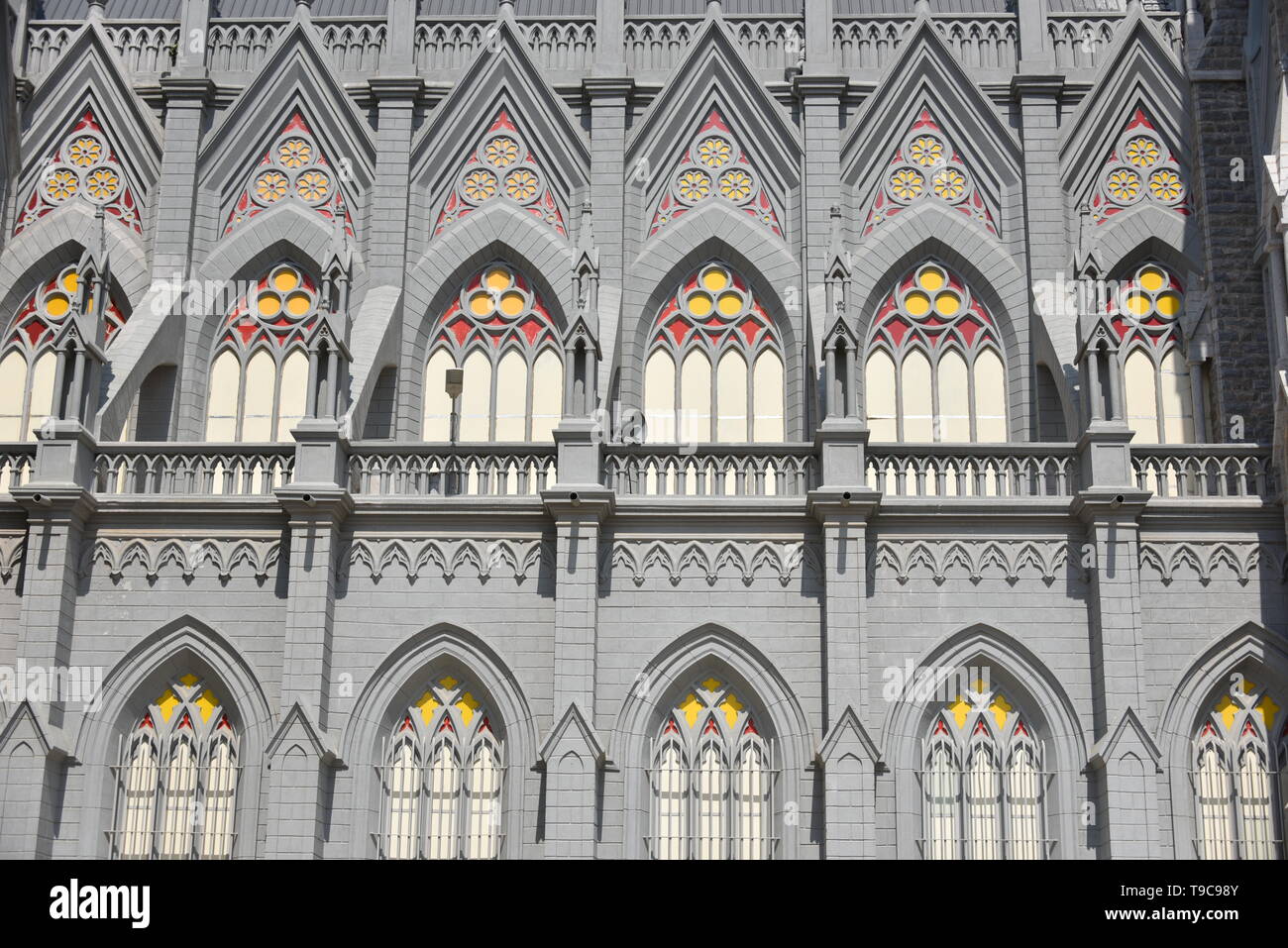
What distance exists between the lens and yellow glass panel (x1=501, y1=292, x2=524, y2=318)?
26.6 metres

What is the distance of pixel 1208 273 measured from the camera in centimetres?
2533

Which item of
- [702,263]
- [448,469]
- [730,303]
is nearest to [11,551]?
[448,469]

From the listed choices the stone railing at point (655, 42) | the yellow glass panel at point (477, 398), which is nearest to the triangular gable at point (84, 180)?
the yellow glass panel at point (477, 398)

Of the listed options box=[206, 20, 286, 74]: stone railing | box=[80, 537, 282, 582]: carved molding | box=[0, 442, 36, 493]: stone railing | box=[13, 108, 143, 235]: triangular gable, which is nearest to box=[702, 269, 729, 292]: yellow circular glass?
box=[80, 537, 282, 582]: carved molding

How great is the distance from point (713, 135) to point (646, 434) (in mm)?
5099

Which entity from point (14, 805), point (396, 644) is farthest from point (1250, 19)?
point (14, 805)

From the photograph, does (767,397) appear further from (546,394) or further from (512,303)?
(512,303)

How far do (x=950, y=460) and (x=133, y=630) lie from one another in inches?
444

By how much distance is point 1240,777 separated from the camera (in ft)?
72.5

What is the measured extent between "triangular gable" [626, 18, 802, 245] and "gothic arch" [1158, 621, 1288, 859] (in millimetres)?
9172

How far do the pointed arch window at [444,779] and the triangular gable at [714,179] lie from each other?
8.30 metres

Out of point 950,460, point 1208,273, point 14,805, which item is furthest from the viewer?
point 1208,273
